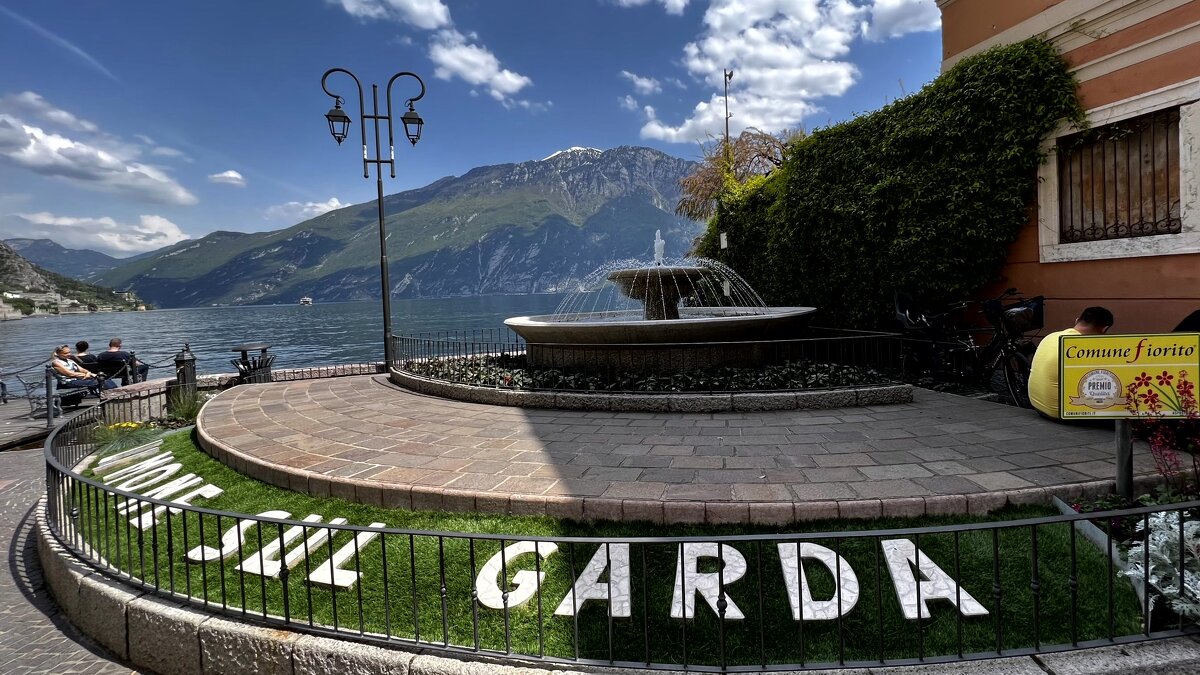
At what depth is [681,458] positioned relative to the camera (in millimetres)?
5520

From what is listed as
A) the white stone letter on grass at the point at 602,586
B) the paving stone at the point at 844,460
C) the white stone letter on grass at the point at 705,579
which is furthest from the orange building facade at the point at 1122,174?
the white stone letter on grass at the point at 602,586

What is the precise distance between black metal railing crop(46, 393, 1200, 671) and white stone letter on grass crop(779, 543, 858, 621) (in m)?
0.01

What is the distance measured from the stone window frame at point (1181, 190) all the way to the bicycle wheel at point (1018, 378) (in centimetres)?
221

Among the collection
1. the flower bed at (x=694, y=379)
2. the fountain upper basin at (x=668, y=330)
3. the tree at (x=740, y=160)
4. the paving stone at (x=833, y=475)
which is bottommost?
the paving stone at (x=833, y=475)

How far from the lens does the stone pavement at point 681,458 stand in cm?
435

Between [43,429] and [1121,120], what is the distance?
64.9 ft

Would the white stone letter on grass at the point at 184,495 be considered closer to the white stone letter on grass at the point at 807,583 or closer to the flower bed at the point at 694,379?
the flower bed at the point at 694,379

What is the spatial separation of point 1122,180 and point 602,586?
31.5 feet

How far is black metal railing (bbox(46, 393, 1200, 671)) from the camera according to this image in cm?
291

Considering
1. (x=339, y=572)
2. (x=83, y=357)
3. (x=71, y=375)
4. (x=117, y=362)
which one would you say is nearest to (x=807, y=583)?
(x=339, y=572)

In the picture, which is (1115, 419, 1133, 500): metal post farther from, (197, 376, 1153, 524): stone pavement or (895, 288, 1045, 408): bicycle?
(895, 288, 1045, 408): bicycle

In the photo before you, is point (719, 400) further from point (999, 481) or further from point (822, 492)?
point (999, 481)

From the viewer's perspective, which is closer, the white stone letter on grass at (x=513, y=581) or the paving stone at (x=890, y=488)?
the white stone letter on grass at (x=513, y=581)

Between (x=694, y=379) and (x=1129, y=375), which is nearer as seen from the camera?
(x=1129, y=375)
